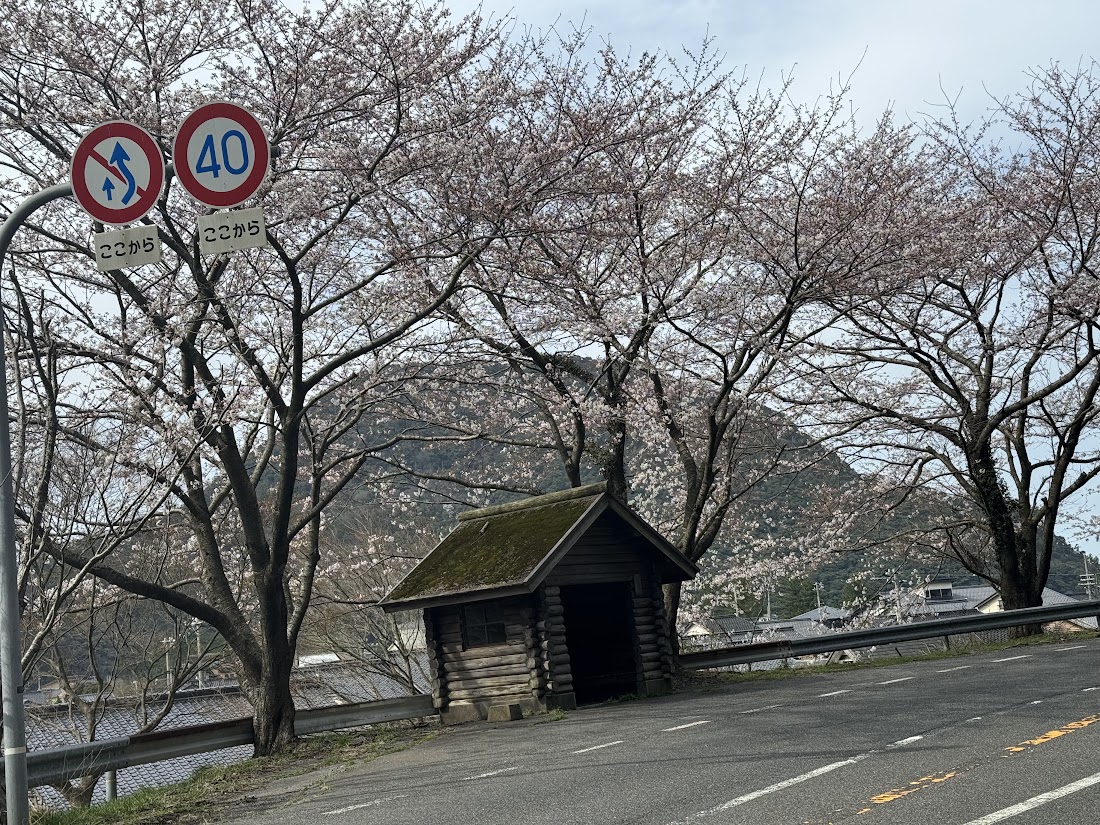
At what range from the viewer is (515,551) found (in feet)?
56.4

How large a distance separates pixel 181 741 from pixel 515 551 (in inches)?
221

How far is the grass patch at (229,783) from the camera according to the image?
10469 mm

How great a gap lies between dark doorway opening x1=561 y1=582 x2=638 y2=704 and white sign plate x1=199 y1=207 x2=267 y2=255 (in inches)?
457

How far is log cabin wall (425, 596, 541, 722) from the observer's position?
659 inches

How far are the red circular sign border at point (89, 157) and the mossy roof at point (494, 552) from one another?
348 inches

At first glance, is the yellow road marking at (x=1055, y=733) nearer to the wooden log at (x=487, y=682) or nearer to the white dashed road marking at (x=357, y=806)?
the white dashed road marking at (x=357, y=806)

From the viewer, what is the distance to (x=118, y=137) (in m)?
8.55

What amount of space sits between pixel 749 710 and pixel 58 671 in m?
13.9

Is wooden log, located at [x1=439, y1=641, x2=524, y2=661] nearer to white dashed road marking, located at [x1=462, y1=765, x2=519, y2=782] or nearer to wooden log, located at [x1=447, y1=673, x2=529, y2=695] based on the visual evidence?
wooden log, located at [x1=447, y1=673, x2=529, y2=695]

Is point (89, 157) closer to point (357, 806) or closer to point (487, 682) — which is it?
point (357, 806)

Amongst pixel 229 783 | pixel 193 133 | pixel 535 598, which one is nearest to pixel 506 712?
pixel 535 598

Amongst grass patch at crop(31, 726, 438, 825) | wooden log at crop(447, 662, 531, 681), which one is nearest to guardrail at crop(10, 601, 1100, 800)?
grass patch at crop(31, 726, 438, 825)

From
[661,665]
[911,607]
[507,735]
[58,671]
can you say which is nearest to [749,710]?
[507,735]

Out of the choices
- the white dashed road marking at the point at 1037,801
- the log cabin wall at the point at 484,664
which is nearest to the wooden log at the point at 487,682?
the log cabin wall at the point at 484,664
